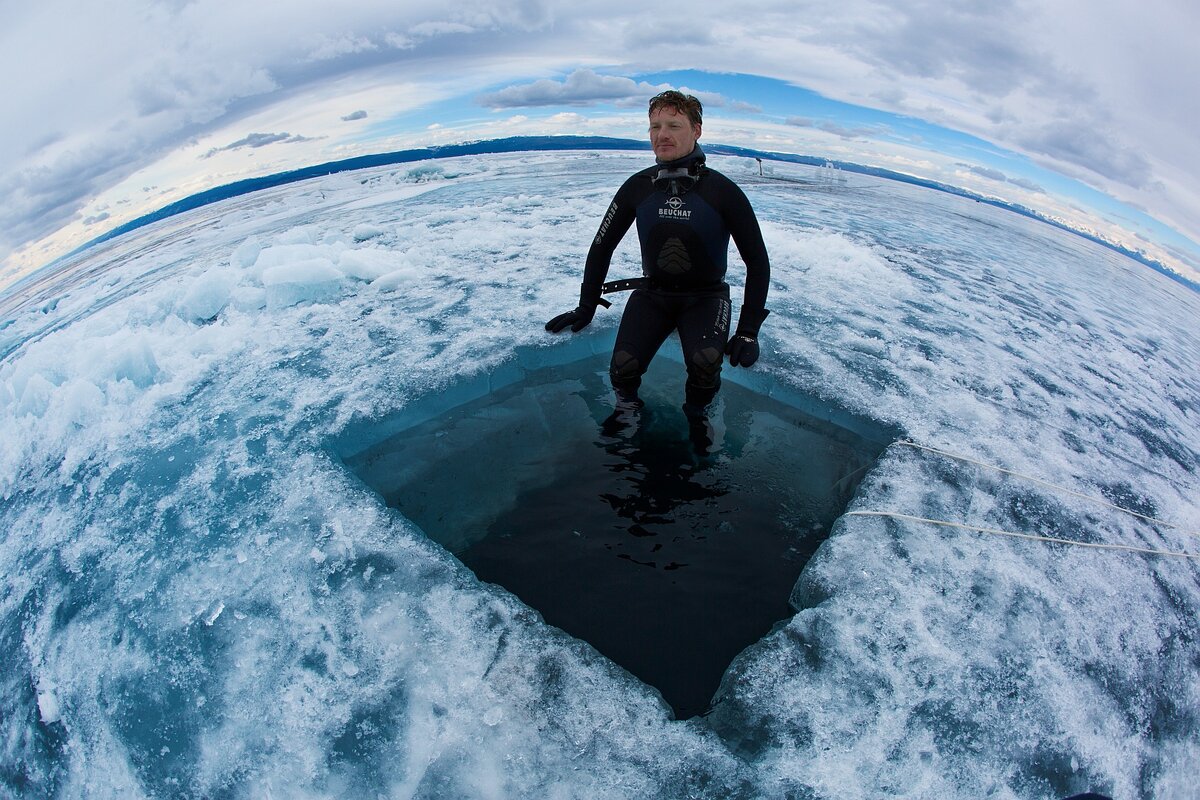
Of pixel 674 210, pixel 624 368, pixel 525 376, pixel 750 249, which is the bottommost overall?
pixel 525 376

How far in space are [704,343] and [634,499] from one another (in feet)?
2.86

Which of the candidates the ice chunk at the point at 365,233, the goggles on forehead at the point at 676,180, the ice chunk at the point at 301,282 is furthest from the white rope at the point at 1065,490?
the ice chunk at the point at 365,233

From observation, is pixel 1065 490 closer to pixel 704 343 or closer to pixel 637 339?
pixel 704 343

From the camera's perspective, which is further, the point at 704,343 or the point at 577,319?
the point at 577,319

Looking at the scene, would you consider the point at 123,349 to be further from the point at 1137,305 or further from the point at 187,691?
the point at 1137,305

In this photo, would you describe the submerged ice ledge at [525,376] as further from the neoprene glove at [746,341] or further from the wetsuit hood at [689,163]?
the wetsuit hood at [689,163]

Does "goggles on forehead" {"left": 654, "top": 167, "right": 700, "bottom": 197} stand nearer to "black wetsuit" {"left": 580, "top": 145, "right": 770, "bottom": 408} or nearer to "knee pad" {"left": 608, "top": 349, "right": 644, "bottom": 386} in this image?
"black wetsuit" {"left": 580, "top": 145, "right": 770, "bottom": 408}

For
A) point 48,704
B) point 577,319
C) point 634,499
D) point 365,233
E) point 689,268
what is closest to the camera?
point 48,704

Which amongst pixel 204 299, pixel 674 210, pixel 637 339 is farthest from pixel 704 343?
pixel 204 299

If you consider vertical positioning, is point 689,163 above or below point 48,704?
above

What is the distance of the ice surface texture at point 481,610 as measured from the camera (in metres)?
1.41

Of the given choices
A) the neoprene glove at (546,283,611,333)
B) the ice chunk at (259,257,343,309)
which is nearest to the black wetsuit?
the neoprene glove at (546,283,611,333)

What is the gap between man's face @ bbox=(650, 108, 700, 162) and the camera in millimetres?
2625

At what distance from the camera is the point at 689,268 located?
9.36 ft
